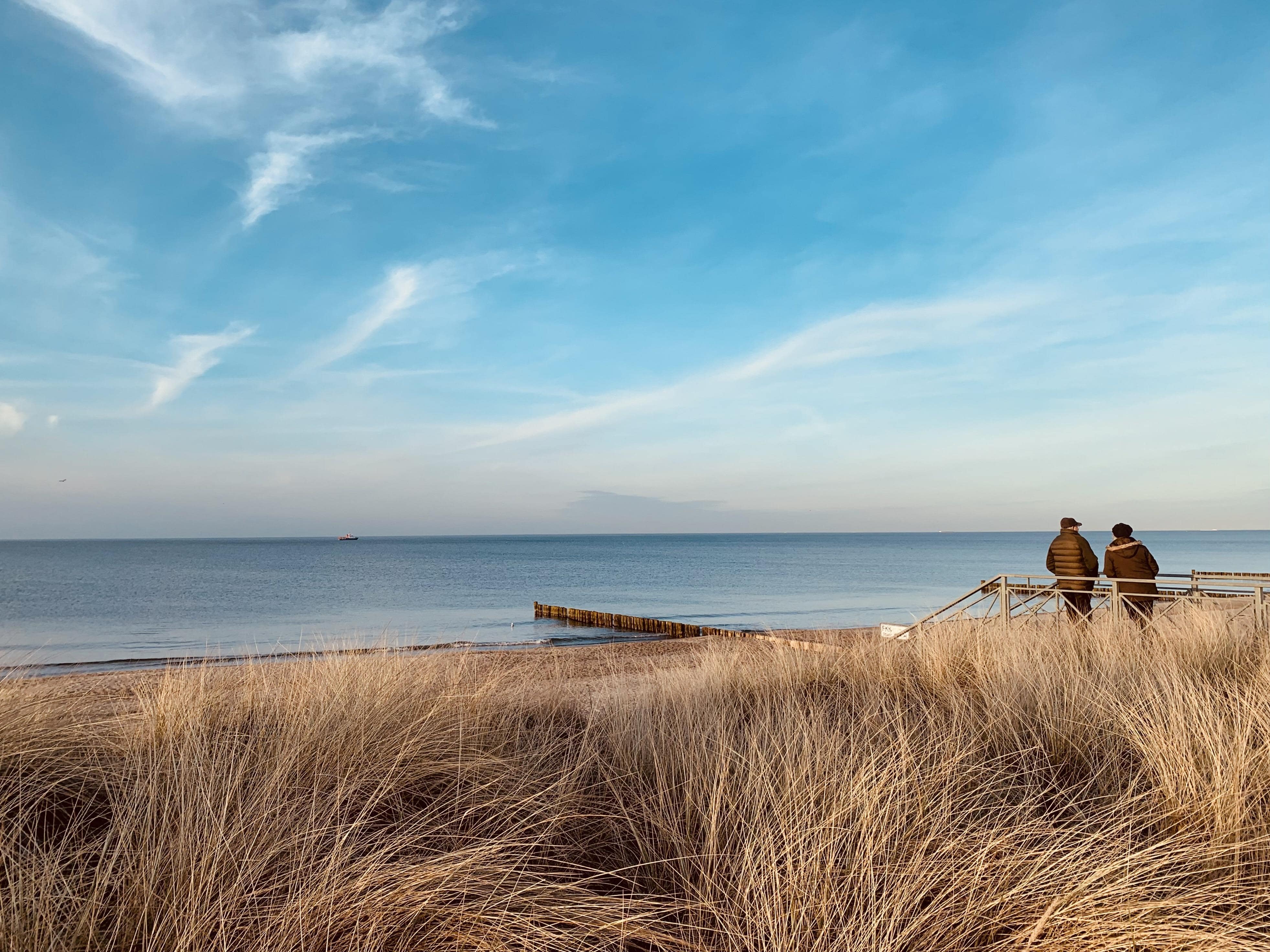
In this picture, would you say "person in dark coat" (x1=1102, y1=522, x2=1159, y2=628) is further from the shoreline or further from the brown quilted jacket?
the shoreline

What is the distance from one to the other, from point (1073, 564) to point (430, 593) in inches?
1537

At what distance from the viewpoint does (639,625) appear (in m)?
26.0

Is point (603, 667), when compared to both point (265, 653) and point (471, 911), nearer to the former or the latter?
point (265, 653)

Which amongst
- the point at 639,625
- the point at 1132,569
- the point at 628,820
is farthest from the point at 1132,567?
the point at 639,625

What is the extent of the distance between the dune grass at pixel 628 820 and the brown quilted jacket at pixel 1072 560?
5.13 m

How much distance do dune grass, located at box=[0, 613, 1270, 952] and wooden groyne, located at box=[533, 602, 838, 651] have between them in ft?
44.2

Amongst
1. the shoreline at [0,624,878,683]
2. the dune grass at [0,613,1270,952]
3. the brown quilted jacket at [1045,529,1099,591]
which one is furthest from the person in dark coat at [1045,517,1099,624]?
the dune grass at [0,613,1270,952]

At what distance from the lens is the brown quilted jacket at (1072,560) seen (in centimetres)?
1006

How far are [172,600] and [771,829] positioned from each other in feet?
142

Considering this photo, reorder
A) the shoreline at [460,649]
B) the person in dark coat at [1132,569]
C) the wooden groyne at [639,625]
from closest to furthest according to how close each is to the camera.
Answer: the person in dark coat at [1132,569] → the shoreline at [460,649] → the wooden groyne at [639,625]

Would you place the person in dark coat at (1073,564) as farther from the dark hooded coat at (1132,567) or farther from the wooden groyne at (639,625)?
the wooden groyne at (639,625)

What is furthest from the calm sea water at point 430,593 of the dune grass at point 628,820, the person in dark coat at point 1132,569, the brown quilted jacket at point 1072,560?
the person in dark coat at point 1132,569

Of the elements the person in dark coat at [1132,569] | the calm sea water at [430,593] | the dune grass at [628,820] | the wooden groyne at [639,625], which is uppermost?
the person in dark coat at [1132,569]

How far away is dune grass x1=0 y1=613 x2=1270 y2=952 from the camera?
2.41 metres
